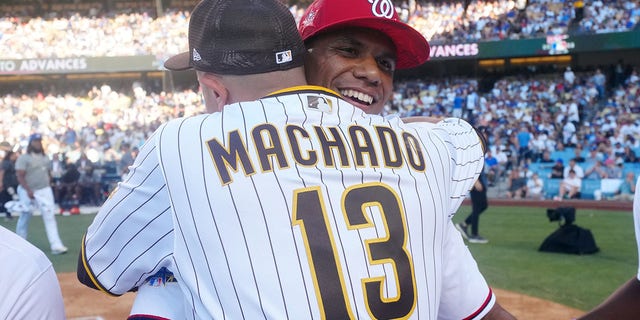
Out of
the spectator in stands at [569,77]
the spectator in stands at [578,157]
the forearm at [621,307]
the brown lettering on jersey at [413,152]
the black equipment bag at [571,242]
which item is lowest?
the spectator in stands at [578,157]

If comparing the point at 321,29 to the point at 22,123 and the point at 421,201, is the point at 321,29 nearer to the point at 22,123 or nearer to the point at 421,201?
the point at 421,201

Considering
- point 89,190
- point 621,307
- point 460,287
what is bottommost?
point 89,190

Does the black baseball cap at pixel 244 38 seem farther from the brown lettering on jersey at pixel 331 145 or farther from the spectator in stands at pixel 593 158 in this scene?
the spectator in stands at pixel 593 158

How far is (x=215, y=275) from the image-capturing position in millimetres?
1289

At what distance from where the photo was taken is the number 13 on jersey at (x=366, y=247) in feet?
4.21

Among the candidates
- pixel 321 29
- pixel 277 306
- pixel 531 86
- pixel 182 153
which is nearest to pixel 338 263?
pixel 277 306

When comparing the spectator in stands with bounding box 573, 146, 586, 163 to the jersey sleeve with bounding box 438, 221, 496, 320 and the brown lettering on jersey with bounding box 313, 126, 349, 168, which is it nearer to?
the jersey sleeve with bounding box 438, 221, 496, 320

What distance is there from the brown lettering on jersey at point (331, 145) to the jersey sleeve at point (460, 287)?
0.50 metres

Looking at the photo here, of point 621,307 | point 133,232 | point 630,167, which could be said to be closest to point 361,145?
point 133,232

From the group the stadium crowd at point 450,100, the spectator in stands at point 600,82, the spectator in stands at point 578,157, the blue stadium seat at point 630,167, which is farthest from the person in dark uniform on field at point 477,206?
the spectator in stands at point 600,82

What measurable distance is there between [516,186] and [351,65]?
1416cm

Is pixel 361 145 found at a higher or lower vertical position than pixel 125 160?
higher

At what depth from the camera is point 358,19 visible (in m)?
1.91

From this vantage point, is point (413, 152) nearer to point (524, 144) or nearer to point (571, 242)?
point (571, 242)
